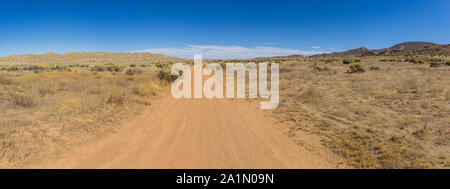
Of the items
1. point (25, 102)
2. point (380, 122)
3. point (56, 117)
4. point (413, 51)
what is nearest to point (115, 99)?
point (56, 117)

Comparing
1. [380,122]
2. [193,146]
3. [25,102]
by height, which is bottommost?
[193,146]

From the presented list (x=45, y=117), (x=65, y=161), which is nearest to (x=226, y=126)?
(x=65, y=161)

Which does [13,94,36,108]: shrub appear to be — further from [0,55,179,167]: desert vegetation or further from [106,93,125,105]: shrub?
[106,93,125,105]: shrub

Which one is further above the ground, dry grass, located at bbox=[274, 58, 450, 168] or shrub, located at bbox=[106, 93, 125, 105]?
shrub, located at bbox=[106, 93, 125, 105]

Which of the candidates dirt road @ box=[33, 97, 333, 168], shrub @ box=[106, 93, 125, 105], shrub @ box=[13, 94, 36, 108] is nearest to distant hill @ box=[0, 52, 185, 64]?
shrub @ box=[13, 94, 36, 108]

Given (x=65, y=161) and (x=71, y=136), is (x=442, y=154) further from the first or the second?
(x=71, y=136)

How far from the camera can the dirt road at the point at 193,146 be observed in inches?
168

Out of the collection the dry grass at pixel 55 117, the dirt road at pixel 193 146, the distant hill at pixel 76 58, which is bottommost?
the dirt road at pixel 193 146

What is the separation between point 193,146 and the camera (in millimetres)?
5055

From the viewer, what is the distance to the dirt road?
4277 millimetres

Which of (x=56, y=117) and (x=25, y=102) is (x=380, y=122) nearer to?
(x=56, y=117)

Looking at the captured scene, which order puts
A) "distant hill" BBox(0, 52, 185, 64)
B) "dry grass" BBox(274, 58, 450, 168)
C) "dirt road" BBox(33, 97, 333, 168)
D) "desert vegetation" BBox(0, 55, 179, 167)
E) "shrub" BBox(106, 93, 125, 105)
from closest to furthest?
1. "dirt road" BBox(33, 97, 333, 168)
2. "dry grass" BBox(274, 58, 450, 168)
3. "desert vegetation" BBox(0, 55, 179, 167)
4. "shrub" BBox(106, 93, 125, 105)
5. "distant hill" BBox(0, 52, 185, 64)

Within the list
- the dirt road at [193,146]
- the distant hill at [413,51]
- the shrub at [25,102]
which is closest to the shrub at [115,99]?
the dirt road at [193,146]

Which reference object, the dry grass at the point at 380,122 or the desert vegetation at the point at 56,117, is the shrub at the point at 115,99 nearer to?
the desert vegetation at the point at 56,117
